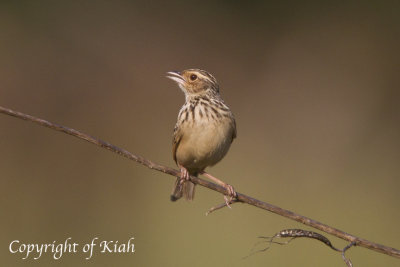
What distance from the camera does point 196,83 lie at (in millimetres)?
4137

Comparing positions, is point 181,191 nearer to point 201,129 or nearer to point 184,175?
point 201,129

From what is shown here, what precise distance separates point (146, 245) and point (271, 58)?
10.8ft

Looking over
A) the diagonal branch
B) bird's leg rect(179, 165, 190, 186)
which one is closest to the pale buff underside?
bird's leg rect(179, 165, 190, 186)

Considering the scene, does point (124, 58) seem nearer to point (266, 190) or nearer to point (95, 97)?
point (95, 97)

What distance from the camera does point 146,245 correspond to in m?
6.04

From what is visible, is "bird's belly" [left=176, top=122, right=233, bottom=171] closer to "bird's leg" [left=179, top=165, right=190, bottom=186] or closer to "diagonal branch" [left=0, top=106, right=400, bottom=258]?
"bird's leg" [left=179, top=165, right=190, bottom=186]

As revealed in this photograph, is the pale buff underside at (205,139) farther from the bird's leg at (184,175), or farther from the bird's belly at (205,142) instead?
the bird's leg at (184,175)

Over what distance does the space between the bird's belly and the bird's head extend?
0.41m

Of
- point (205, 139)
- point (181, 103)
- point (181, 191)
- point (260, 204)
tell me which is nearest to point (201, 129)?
point (205, 139)

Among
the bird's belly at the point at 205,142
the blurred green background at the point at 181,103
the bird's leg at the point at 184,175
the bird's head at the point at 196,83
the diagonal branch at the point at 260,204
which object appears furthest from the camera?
the blurred green background at the point at 181,103

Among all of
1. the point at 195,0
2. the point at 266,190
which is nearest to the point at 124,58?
the point at 195,0

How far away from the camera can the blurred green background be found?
6.58m

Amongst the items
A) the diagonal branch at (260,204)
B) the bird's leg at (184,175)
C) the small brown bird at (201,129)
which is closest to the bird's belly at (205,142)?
the small brown bird at (201,129)

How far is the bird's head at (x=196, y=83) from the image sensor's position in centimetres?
411
